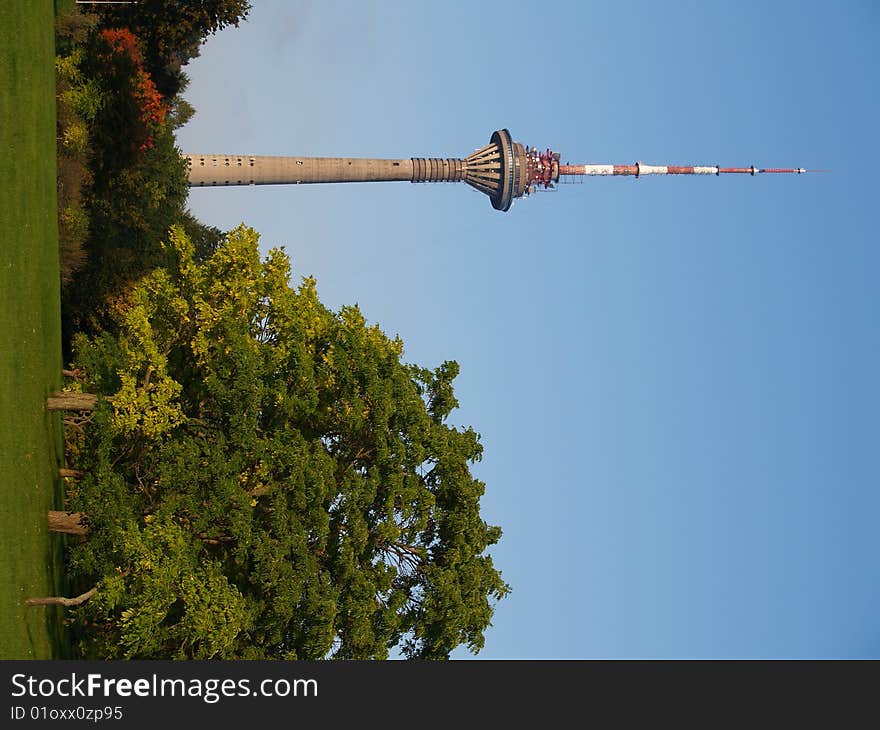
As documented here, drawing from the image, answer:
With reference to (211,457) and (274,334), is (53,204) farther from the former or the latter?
(211,457)

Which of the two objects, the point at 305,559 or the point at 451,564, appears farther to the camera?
the point at 451,564

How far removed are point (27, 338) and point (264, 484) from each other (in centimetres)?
1069

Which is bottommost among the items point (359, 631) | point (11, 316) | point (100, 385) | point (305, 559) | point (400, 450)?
point (359, 631)

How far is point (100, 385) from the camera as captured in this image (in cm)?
3584

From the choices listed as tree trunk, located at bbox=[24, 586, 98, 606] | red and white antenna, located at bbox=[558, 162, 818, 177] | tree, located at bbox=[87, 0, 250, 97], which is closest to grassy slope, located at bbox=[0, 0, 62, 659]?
tree trunk, located at bbox=[24, 586, 98, 606]

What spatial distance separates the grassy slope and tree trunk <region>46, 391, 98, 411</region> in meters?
0.41

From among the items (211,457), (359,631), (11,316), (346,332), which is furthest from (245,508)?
(11,316)

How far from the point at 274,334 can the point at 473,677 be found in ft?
62.8

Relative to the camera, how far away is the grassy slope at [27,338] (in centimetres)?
3144

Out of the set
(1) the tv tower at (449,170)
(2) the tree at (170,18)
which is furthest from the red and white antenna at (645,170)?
(2) the tree at (170,18)

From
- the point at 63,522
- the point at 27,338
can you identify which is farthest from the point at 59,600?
the point at 27,338

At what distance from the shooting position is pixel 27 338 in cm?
3547

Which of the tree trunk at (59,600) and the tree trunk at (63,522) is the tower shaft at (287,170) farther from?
the tree trunk at (59,600)

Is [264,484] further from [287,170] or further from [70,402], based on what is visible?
[287,170]
